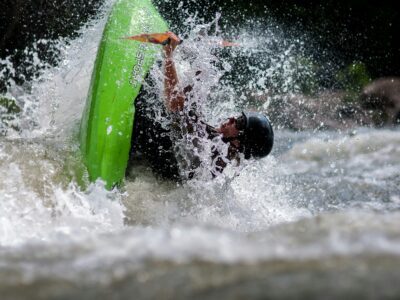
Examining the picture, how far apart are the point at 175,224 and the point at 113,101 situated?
1.14 meters

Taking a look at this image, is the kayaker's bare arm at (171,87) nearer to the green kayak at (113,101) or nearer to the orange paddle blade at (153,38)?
the orange paddle blade at (153,38)

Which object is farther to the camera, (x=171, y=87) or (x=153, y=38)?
(x=171, y=87)

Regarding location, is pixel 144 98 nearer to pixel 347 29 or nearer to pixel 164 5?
pixel 164 5

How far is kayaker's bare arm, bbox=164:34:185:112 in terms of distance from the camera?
3.50 m

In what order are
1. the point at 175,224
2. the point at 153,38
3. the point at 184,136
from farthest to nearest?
the point at 184,136 < the point at 153,38 < the point at 175,224

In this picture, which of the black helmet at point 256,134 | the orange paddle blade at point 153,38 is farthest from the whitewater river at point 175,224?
the orange paddle blade at point 153,38

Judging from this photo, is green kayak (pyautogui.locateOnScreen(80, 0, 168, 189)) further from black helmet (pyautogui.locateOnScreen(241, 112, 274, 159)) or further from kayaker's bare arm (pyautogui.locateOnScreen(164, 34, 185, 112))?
black helmet (pyautogui.locateOnScreen(241, 112, 274, 159))

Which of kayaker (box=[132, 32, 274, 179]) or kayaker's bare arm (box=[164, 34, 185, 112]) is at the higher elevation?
kayaker's bare arm (box=[164, 34, 185, 112])

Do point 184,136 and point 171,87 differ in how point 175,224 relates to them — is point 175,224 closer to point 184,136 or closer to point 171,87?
point 184,136

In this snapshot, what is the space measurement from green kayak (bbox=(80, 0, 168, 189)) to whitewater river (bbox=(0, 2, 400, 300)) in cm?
13

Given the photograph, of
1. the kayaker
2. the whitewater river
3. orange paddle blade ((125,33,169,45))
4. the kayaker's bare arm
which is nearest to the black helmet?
the kayaker

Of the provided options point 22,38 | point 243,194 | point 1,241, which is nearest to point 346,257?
point 1,241

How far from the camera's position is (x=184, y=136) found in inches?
137

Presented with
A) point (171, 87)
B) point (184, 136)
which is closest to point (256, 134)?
point (184, 136)
